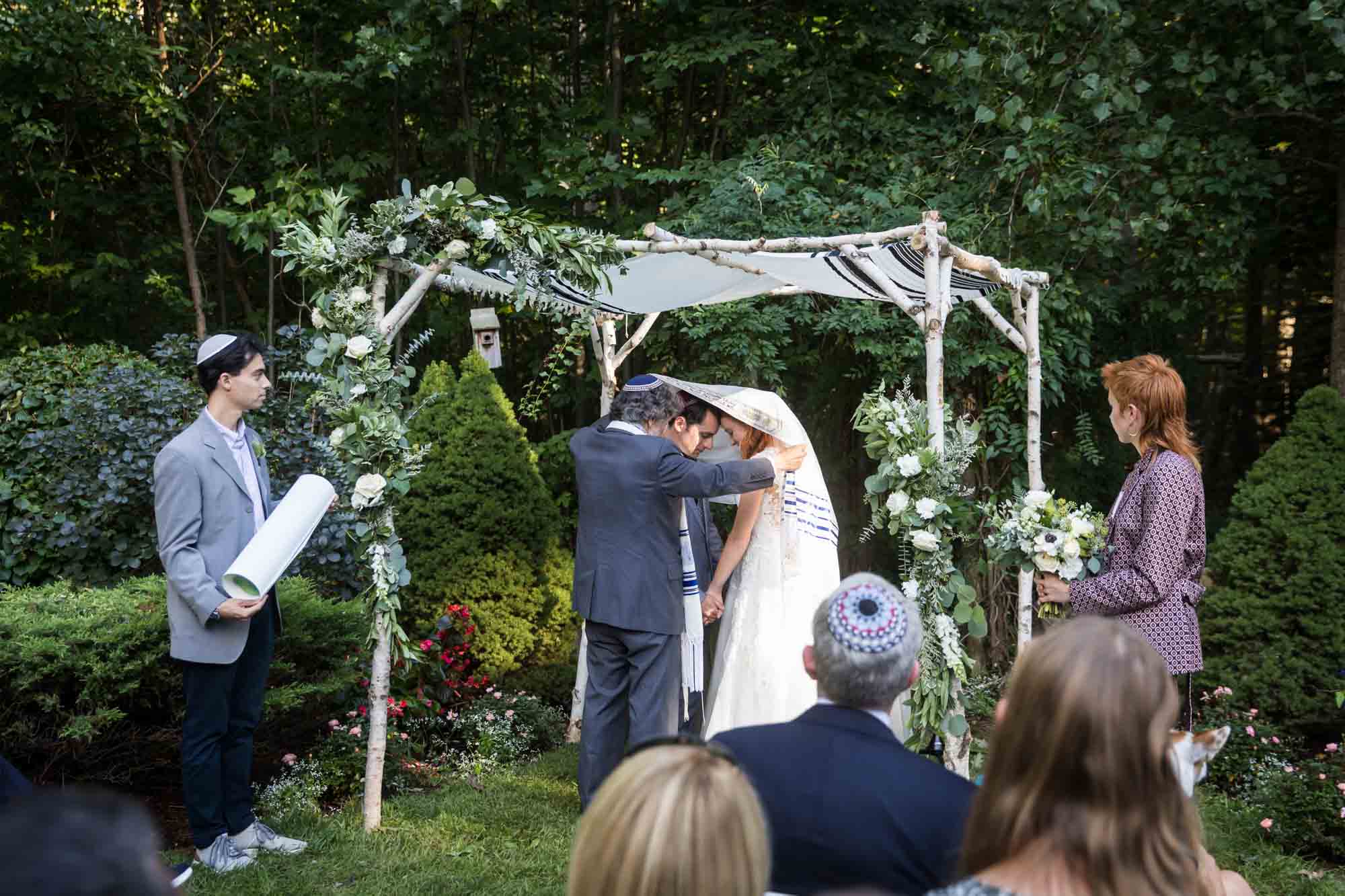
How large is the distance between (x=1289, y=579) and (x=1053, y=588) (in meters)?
2.45

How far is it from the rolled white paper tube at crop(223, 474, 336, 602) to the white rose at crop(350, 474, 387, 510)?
0.35m

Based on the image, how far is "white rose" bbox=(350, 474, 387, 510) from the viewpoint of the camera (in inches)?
163

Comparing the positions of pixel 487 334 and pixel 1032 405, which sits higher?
pixel 487 334

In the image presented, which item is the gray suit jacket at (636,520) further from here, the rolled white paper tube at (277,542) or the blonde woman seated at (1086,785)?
the blonde woman seated at (1086,785)

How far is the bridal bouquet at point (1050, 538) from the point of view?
3664mm

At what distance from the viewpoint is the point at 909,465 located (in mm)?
3916

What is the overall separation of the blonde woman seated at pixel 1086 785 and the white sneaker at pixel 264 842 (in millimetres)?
3133

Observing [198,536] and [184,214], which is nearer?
[198,536]

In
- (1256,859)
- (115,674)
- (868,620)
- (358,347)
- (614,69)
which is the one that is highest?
(614,69)

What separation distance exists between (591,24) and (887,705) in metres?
8.11

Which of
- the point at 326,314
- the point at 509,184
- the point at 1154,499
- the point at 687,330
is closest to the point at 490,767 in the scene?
the point at 326,314

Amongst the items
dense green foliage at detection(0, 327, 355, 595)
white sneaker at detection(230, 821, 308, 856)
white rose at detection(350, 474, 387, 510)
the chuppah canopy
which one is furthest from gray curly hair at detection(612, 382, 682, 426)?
white sneaker at detection(230, 821, 308, 856)

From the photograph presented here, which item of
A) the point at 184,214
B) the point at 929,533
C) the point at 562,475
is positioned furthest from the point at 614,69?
the point at 929,533

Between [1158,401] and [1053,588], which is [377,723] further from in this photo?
[1158,401]
